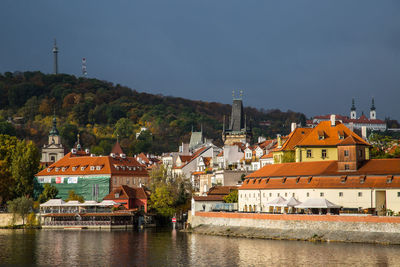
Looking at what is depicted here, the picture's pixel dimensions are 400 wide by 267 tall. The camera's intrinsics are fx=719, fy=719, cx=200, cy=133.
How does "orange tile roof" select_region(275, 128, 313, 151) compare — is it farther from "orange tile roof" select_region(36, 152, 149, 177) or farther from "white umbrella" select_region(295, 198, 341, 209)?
"orange tile roof" select_region(36, 152, 149, 177)

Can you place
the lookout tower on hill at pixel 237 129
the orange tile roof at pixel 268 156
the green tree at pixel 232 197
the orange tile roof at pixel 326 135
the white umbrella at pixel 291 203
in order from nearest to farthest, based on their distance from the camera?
the white umbrella at pixel 291 203
the orange tile roof at pixel 326 135
the green tree at pixel 232 197
the orange tile roof at pixel 268 156
the lookout tower on hill at pixel 237 129

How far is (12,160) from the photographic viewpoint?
11125 centimetres

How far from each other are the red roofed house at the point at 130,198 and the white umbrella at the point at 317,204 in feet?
113

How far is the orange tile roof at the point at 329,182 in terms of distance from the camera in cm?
6638

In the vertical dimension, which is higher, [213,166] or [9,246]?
[213,166]

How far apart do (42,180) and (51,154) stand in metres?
42.7

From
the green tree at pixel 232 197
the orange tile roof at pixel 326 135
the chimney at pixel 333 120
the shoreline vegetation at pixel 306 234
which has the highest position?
the chimney at pixel 333 120

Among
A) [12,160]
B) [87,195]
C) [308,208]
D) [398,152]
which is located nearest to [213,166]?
[87,195]

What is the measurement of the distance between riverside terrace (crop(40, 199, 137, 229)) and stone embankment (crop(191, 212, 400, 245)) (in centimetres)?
1583

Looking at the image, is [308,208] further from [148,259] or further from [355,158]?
[148,259]

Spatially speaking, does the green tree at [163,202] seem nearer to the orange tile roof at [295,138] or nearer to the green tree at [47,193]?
the orange tile roof at [295,138]

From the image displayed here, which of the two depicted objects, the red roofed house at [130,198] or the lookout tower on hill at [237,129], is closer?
the red roofed house at [130,198]

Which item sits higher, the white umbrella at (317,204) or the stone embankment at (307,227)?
the white umbrella at (317,204)

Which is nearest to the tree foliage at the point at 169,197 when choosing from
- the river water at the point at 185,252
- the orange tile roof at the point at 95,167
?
the orange tile roof at the point at 95,167
